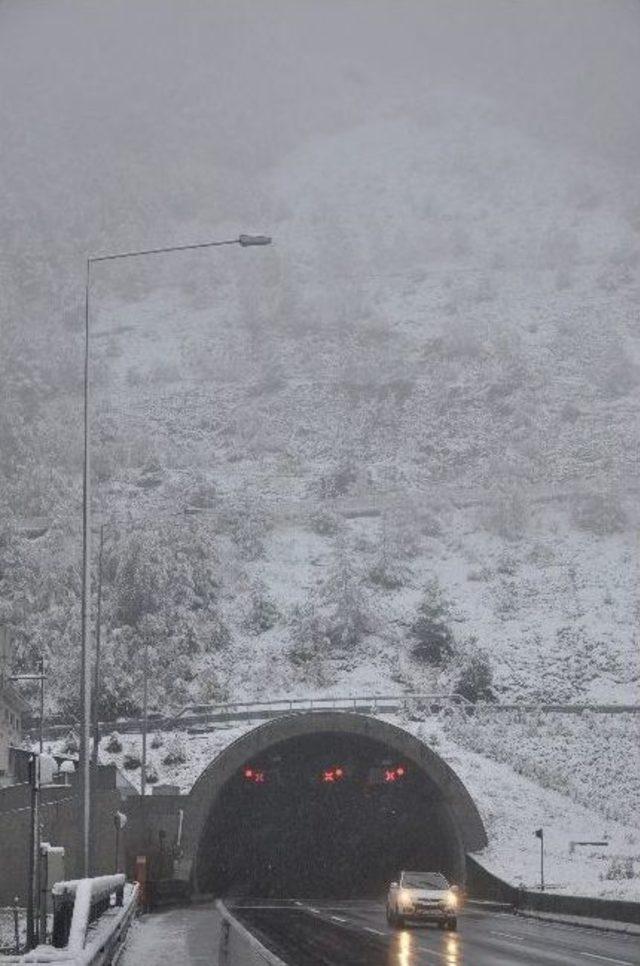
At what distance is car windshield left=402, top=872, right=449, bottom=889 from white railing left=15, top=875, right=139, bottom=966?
1252 cm

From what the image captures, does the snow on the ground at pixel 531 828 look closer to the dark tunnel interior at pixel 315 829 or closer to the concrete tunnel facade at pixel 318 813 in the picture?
the concrete tunnel facade at pixel 318 813

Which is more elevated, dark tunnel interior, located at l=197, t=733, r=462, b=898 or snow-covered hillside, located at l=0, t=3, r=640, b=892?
snow-covered hillside, located at l=0, t=3, r=640, b=892

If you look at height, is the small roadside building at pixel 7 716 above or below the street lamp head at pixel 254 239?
below

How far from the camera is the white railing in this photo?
44.5ft

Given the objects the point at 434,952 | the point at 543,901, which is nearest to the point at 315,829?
the point at 543,901

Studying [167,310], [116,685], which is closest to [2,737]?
[116,685]

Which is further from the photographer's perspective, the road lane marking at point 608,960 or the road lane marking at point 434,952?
the road lane marking at point 434,952

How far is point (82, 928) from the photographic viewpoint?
15289 mm

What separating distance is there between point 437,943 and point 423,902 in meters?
6.69

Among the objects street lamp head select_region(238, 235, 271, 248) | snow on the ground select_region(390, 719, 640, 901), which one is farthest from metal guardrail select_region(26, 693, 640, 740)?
street lamp head select_region(238, 235, 271, 248)

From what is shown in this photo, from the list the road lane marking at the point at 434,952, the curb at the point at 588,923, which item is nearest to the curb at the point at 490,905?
the curb at the point at 588,923

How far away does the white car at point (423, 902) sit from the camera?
34.9 metres

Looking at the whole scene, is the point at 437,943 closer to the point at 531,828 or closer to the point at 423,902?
the point at 423,902

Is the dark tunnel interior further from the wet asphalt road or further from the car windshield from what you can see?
the car windshield
